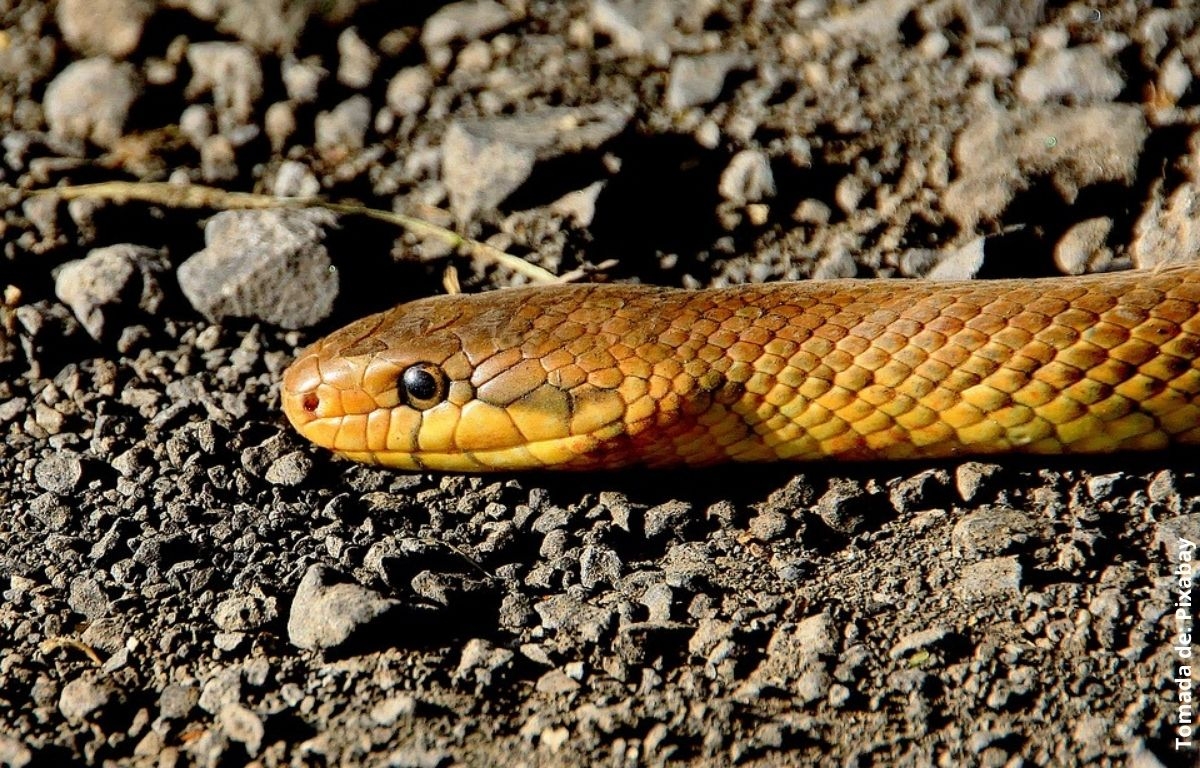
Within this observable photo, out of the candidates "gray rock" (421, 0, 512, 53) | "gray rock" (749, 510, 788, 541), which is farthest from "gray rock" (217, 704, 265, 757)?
"gray rock" (421, 0, 512, 53)

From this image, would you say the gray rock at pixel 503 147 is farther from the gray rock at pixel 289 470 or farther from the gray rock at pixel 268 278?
the gray rock at pixel 289 470

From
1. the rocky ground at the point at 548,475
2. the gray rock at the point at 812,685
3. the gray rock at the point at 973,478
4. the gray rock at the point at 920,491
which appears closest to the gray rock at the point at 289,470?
the rocky ground at the point at 548,475

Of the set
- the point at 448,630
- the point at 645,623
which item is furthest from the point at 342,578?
the point at 645,623

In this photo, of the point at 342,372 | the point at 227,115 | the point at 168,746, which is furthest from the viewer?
the point at 227,115

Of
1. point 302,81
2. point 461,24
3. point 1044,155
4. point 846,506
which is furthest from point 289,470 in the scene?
point 1044,155

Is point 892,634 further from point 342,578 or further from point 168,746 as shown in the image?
point 168,746

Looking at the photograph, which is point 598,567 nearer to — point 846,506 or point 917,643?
point 846,506

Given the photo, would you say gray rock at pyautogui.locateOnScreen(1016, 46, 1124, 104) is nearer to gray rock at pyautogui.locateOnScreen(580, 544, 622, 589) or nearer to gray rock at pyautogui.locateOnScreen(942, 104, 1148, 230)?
gray rock at pyautogui.locateOnScreen(942, 104, 1148, 230)
